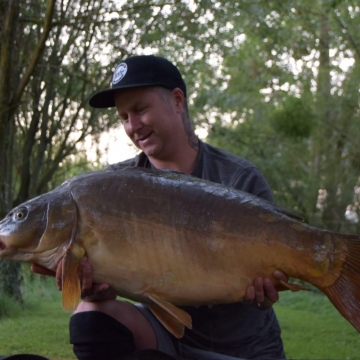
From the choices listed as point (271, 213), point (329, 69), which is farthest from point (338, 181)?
point (271, 213)

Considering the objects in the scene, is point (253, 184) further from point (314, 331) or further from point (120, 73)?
point (314, 331)

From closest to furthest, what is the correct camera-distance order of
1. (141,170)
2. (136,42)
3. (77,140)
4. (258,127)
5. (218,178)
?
1. (141,170)
2. (218,178)
3. (136,42)
4. (77,140)
5. (258,127)

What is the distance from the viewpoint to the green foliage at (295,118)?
27.5 feet

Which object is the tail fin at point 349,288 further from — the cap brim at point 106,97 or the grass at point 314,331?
the grass at point 314,331

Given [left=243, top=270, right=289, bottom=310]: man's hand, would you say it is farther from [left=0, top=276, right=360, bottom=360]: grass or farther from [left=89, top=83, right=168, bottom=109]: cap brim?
[left=0, top=276, right=360, bottom=360]: grass

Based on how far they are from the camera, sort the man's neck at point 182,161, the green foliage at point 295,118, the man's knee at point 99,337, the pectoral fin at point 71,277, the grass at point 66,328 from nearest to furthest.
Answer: the pectoral fin at point 71,277
the man's knee at point 99,337
the man's neck at point 182,161
the grass at point 66,328
the green foliage at point 295,118

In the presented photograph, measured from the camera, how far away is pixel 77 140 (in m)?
7.95

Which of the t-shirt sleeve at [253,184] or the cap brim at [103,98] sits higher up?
the cap brim at [103,98]

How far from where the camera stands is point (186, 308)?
2.63 meters

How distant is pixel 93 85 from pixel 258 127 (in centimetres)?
454

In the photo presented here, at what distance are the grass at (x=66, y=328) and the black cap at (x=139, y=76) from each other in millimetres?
1792

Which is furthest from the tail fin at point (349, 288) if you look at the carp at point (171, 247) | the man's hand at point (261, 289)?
the man's hand at point (261, 289)

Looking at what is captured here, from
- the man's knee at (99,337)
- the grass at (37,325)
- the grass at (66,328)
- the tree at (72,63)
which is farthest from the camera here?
the tree at (72,63)

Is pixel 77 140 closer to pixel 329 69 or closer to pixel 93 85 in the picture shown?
pixel 93 85
